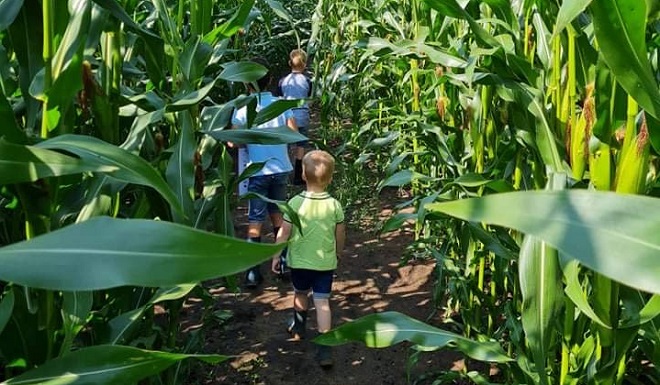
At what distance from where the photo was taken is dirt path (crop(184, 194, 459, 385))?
3.20m

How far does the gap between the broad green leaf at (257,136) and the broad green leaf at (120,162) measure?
898mm

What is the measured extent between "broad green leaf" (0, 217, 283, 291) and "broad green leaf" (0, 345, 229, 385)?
1.24 ft

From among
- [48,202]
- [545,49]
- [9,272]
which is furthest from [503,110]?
[9,272]

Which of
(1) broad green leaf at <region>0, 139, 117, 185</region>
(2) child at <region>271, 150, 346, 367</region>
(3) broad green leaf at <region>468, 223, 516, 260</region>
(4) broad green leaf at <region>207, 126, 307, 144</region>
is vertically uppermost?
(1) broad green leaf at <region>0, 139, 117, 185</region>

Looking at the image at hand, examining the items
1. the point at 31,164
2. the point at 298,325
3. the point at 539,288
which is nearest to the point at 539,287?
the point at 539,288

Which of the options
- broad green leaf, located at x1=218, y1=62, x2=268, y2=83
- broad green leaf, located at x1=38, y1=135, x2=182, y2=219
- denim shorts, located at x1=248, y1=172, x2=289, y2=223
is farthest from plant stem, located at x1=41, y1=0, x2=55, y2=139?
denim shorts, located at x1=248, y1=172, x2=289, y2=223

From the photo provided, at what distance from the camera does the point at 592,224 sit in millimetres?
727

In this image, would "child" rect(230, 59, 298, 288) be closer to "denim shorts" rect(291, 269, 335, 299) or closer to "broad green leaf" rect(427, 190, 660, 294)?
"denim shorts" rect(291, 269, 335, 299)

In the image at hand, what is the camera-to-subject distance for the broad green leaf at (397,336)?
64.5 inches

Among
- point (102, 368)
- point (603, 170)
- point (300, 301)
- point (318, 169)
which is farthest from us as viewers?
point (300, 301)

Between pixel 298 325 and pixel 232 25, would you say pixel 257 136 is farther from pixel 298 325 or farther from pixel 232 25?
pixel 298 325

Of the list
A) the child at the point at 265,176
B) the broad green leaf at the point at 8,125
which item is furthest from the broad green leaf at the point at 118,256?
the child at the point at 265,176

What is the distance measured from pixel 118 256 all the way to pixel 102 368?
0.46m

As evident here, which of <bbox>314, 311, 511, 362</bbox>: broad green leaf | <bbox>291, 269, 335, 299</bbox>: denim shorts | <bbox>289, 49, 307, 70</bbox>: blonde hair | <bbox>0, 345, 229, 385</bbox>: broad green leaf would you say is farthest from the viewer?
<bbox>289, 49, 307, 70</bbox>: blonde hair
